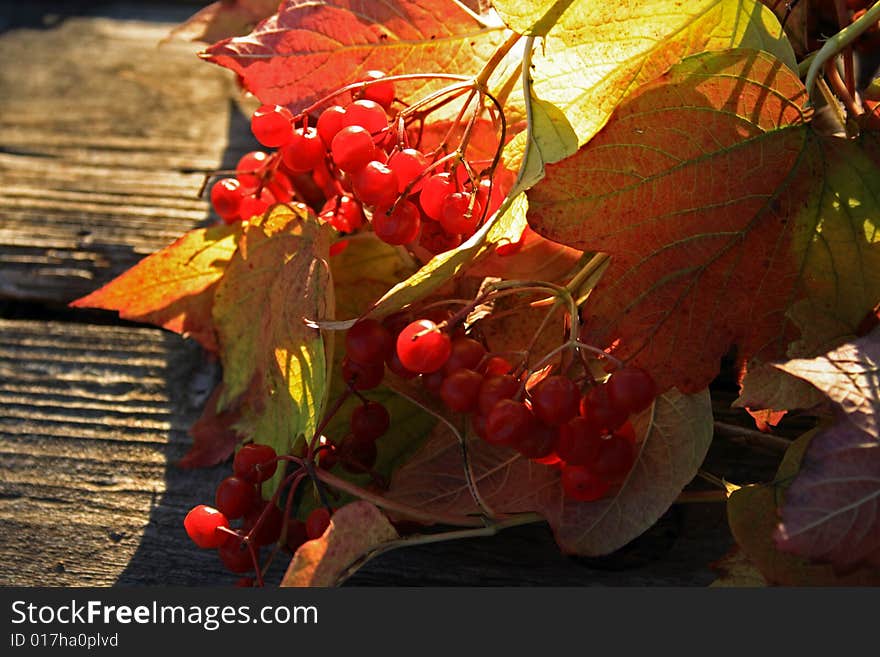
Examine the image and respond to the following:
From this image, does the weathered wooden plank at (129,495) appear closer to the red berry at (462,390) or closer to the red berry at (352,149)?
the red berry at (462,390)

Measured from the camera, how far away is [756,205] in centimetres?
Result: 49

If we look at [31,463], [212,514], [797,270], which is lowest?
[31,463]

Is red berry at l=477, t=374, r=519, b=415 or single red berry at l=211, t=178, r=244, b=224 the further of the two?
single red berry at l=211, t=178, r=244, b=224

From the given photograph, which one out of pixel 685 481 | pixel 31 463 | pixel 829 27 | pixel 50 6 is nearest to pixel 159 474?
pixel 31 463

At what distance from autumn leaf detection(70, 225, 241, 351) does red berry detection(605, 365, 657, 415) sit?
29cm

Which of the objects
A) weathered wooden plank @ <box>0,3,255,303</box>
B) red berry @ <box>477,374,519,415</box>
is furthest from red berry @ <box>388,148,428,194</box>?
weathered wooden plank @ <box>0,3,255,303</box>

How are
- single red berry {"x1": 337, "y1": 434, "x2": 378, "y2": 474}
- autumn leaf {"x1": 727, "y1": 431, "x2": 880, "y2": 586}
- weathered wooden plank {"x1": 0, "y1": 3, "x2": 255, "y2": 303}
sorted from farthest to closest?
weathered wooden plank {"x1": 0, "y1": 3, "x2": 255, "y2": 303} → single red berry {"x1": 337, "y1": 434, "x2": 378, "y2": 474} → autumn leaf {"x1": 727, "y1": 431, "x2": 880, "y2": 586}

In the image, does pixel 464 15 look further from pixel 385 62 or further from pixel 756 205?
pixel 756 205

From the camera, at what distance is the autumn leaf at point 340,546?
1.53ft

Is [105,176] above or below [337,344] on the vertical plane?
below

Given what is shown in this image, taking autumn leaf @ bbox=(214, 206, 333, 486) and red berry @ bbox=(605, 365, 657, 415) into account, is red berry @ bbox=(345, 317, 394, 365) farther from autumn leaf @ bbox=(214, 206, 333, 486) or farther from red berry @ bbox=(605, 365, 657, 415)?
red berry @ bbox=(605, 365, 657, 415)

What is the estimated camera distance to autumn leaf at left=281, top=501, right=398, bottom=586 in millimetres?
465

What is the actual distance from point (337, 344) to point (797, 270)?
27 cm

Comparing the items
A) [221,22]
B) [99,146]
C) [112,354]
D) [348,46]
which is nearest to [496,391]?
[348,46]
